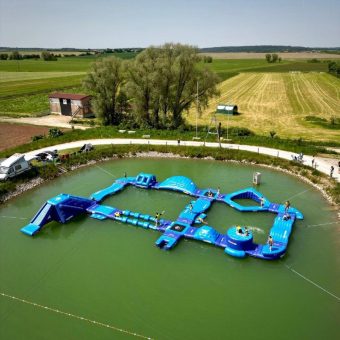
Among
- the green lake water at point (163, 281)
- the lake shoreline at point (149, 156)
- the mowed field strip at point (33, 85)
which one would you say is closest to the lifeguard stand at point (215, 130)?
the lake shoreline at point (149, 156)

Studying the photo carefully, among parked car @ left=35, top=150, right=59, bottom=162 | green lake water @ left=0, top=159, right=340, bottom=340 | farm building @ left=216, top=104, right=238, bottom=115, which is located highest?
farm building @ left=216, top=104, right=238, bottom=115

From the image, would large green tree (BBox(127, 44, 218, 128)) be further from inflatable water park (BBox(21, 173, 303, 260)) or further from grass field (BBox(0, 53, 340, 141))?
inflatable water park (BBox(21, 173, 303, 260))

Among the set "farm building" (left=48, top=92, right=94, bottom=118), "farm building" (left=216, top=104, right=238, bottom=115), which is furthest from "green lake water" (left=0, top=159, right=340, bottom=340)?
"farm building" (left=216, top=104, right=238, bottom=115)

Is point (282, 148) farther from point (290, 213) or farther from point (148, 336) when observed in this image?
point (148, 336)

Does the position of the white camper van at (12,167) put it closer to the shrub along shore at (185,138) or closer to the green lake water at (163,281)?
the green lake water at (163,281)

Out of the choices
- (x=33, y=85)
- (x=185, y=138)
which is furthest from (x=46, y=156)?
(x=33, y=85)

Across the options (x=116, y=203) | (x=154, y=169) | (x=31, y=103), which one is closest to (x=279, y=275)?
(x=116, y=203)
